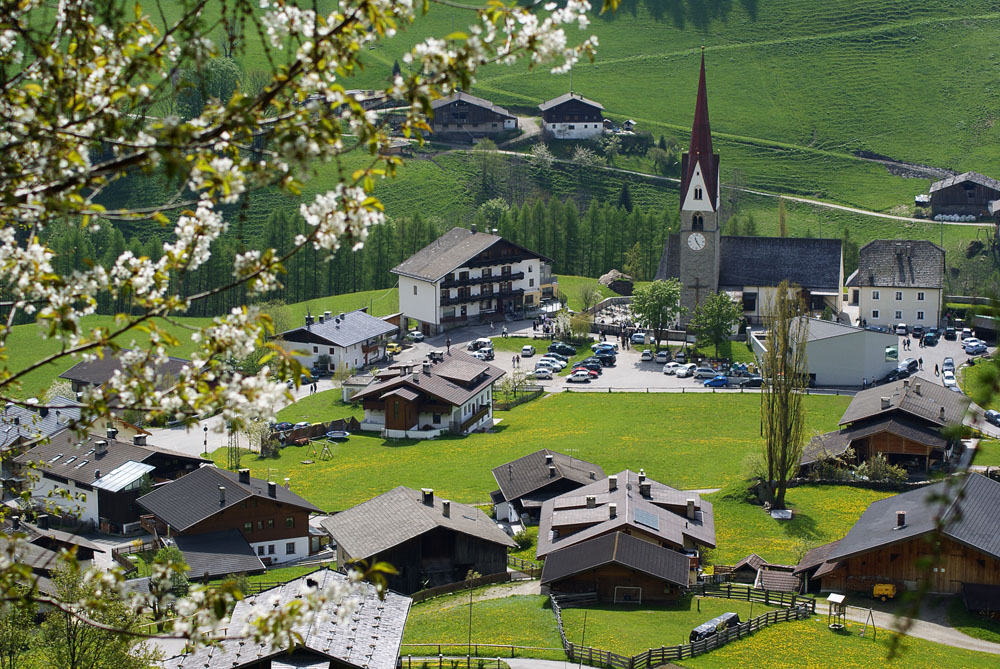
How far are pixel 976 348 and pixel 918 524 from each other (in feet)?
158

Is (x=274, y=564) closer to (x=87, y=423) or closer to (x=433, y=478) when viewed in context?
(x=433, y=478)

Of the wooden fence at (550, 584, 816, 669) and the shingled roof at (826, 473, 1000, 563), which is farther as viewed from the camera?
the shingled roof at (826, 473, 1000, 563)

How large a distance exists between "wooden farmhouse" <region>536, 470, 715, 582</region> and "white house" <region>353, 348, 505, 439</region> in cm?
2276

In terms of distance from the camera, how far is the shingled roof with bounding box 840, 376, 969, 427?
65.8 meters

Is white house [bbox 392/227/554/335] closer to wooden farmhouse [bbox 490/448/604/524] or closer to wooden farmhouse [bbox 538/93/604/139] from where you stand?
wooden farmhouse [bbox 490/448/604/524]

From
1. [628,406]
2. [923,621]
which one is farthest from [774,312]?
[923,621]

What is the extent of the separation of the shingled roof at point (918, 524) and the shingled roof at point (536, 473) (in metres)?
15.0

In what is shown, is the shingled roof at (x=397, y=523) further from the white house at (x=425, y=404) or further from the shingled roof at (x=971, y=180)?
the shingled roof at (x=971, y=180)

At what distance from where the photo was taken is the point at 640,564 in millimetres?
46000

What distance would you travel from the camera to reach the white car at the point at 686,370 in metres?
89.8

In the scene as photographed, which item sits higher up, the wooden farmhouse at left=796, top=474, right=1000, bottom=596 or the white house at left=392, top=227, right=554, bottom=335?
the white house at left=392, top=227, right=554, bottom=335

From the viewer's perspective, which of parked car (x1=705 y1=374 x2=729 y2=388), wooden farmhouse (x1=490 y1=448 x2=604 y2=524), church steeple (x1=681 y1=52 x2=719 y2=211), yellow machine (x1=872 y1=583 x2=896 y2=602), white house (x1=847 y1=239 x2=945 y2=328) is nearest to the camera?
yellow machine (x1=872 y1=583 x2=896 y2=602)

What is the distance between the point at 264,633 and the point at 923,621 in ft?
127

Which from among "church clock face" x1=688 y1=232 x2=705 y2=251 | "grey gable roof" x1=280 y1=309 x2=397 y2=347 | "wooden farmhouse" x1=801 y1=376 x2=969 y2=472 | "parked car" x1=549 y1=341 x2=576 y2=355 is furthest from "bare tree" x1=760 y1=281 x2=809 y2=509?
"grey gable roof" x1=280 y1=309 x2=397 y2=347
